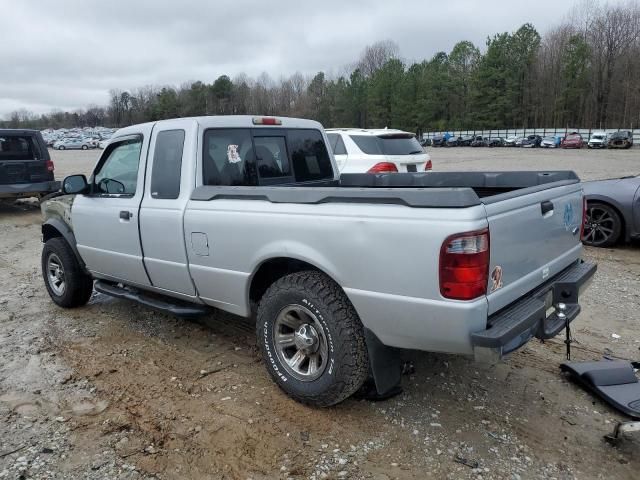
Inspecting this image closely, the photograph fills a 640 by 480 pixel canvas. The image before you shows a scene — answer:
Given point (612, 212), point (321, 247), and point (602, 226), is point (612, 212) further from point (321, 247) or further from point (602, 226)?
point (321, 247)

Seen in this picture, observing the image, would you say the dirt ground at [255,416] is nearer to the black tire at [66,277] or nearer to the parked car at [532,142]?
the black tire at [66,277]

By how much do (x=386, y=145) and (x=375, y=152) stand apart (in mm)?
292

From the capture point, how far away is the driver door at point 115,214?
4.44 meters

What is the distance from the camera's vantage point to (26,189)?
12.1 metres

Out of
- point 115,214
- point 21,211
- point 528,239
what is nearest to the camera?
point 528,239

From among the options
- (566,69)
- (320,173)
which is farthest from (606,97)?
(320,173)

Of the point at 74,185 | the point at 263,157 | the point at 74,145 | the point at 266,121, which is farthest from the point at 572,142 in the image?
the point at 74,145

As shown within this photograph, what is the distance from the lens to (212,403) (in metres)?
3.64

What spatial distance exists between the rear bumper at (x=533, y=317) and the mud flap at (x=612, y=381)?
0.60 metres

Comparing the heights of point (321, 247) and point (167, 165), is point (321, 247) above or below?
below

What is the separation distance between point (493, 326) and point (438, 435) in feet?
2.88

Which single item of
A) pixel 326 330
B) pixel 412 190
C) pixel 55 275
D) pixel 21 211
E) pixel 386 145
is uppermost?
pixel 412 190

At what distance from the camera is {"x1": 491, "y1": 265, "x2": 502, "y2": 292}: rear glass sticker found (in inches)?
111

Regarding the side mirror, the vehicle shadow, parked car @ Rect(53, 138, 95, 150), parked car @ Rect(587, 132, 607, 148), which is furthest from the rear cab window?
parked car @ Rect(53, 138, 95, 150)
